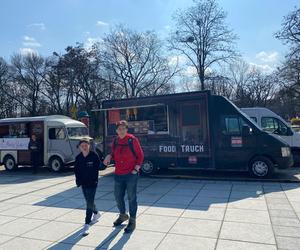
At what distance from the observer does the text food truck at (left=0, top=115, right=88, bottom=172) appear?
575 inches

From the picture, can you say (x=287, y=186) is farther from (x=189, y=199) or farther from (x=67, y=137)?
(x=67, y=137)

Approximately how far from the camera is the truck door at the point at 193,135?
11.0m

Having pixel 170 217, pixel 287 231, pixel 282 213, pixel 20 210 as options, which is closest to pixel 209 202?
pixel 170 217

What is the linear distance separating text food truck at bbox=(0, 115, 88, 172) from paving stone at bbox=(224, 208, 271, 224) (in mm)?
9436

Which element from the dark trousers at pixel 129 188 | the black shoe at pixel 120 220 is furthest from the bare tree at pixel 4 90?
the dark trousers at pixel 129 188

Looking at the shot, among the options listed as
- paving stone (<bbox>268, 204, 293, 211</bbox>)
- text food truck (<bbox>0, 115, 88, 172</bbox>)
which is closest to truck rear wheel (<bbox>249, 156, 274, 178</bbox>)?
paving stone (<bbox>268, 204, 293, 211</bbox>)

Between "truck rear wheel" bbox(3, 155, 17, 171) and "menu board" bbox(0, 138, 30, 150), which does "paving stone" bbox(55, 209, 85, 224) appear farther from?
"truck rear wheel" bbox(3, 155, 17, 171)

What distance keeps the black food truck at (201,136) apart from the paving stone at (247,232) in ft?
16.7

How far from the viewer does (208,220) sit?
6.23m

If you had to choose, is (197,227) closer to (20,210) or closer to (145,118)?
(20,210)

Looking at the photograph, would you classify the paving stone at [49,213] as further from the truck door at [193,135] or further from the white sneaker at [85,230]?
the truck door at [193,135]

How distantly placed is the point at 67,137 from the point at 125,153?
9.65 metres

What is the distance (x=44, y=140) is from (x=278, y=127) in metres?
10.4

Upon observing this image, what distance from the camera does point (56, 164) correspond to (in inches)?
577
